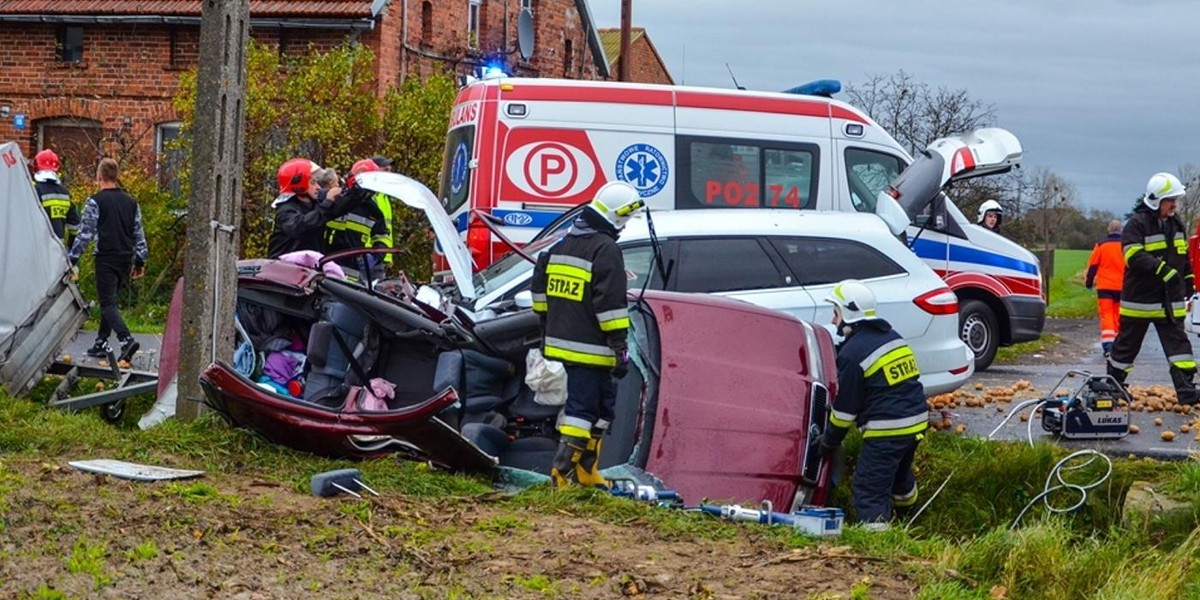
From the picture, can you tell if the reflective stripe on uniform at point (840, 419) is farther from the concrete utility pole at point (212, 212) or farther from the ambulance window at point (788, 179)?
the ambulance window at point (788, 179)

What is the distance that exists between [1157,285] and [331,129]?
9829mm

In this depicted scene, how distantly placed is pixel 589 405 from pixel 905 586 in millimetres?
2350

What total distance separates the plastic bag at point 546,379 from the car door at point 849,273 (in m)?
2.99

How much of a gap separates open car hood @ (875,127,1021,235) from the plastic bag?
4.37 meters

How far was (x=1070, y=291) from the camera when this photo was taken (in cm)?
3619

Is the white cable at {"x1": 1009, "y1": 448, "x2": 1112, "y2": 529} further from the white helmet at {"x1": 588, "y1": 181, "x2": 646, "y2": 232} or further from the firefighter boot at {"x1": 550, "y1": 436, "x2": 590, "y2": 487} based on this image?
the white helmet at {"x1": 588, "y1": 181, "x2": 646, "y2": 232}

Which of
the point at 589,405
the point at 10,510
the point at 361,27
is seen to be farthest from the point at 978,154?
the point at 361,27

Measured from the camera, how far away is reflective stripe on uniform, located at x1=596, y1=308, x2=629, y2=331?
7961 millimetres

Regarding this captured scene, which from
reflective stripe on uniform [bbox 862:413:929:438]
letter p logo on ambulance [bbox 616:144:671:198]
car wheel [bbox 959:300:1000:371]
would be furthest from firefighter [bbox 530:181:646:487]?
car wheel [bbox 959:300:1000:371]

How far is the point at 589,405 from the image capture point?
792cm

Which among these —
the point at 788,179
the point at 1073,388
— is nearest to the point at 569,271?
the point at 788,179

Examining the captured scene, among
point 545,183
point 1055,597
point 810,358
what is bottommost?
point 1055,597

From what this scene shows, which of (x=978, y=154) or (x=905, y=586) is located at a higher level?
(x=978, y=154)

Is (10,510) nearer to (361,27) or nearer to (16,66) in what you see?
(361,27)
